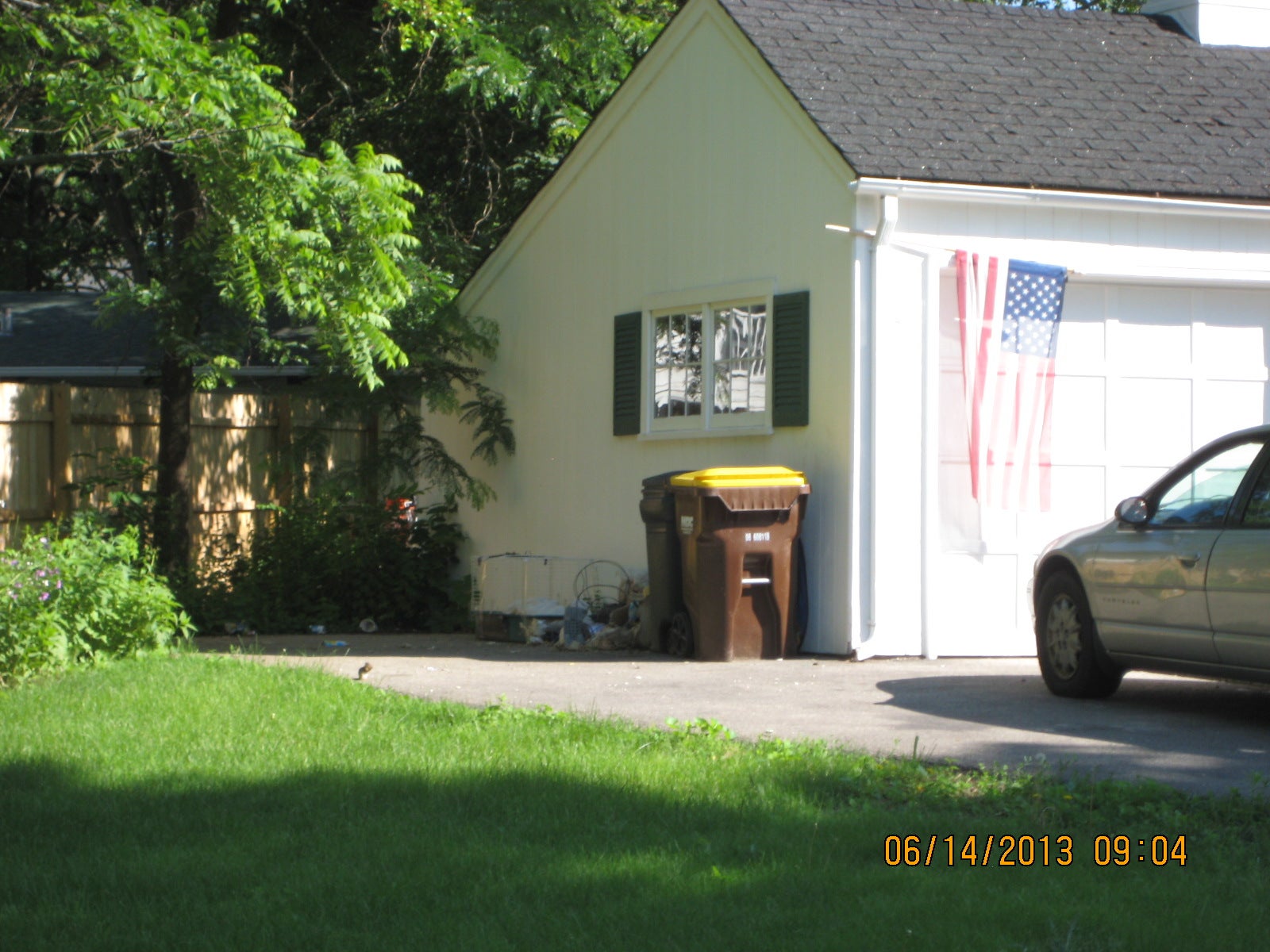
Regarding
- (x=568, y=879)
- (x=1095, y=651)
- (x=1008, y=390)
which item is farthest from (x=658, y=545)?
(x=568, y=879)

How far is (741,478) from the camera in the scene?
10.5 metres

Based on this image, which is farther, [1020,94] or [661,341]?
[661,341]

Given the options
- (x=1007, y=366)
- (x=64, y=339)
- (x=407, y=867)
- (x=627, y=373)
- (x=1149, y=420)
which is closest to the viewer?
(x=407, y=867)

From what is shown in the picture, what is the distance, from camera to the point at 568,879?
15.5ft

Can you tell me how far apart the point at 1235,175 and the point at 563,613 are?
6.28 m

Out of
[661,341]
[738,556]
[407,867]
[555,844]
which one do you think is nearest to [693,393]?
[661,341]

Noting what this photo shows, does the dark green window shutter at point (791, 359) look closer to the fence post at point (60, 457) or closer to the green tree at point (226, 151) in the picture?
the green tree at point (226, 151)

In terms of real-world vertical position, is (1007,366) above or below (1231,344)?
below

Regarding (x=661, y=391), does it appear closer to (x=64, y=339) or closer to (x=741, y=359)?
(x=741, y=359)

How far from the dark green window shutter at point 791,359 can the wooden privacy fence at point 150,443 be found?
4970 mm

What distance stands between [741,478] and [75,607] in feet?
14.4

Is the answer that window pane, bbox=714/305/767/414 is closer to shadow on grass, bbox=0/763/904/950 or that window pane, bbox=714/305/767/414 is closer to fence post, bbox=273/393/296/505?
Result: fence post, bbox=273/393/296/505

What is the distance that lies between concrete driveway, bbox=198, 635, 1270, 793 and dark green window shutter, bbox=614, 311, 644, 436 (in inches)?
85.9

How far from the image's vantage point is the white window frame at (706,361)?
461 inches
